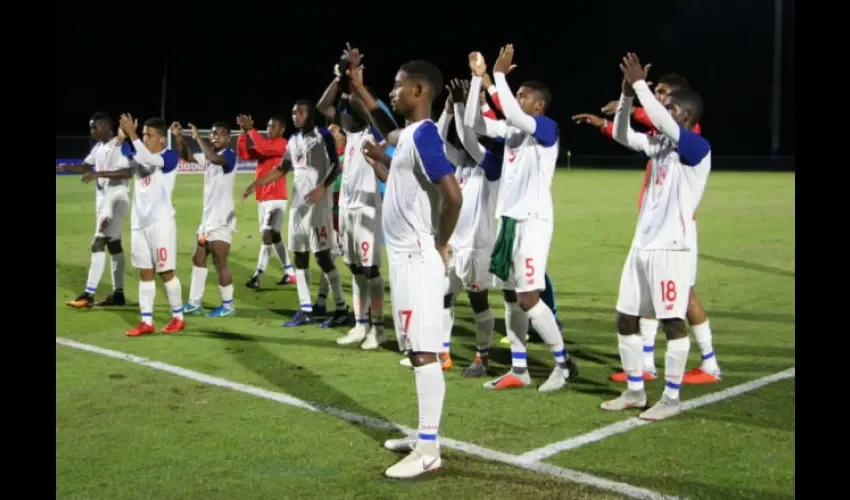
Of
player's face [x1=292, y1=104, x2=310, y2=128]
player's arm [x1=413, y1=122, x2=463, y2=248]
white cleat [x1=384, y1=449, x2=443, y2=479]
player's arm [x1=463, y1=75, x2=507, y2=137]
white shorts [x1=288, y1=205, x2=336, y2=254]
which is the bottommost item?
white cleat [x1=384, y1=449, x2=443, y2=479]

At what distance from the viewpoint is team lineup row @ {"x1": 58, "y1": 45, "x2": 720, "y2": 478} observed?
523cm

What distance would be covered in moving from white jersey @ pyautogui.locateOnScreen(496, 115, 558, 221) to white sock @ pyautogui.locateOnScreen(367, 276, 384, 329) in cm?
218

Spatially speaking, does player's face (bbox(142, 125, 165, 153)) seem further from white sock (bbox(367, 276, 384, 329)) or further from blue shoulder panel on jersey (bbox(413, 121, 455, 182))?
blue shoulder panel on jersey (bbox(413, 121, 455, 182))

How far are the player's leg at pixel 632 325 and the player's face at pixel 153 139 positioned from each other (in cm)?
517

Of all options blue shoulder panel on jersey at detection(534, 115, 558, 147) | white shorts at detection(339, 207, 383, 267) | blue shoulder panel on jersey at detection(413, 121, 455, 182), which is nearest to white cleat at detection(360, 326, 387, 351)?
white shorts at detection(339, 207, 383, 267)

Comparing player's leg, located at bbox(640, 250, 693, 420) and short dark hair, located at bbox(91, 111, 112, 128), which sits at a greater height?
short dark hair, located at bbox(91, 111, 112, 128)

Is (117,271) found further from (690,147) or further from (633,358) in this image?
(690,147)

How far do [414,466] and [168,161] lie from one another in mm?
5243

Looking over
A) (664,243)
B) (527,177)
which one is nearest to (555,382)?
(664,243)

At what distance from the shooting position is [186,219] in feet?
67.2

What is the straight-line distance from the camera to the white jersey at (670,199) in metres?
6.17

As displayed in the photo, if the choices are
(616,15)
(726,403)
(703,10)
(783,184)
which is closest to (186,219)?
(726,403)

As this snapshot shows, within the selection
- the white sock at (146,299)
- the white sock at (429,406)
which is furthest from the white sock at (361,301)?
the white sock at (429,406)
